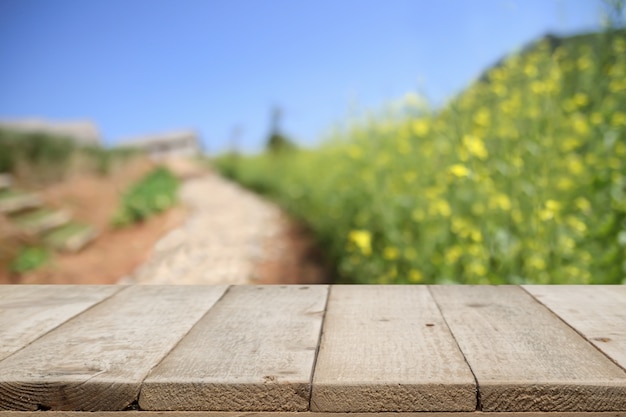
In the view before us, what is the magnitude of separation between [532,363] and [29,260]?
5289mm

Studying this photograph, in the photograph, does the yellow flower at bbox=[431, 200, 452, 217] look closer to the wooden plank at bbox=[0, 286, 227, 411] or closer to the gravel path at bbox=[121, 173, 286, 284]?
the wooden plank at bbox=[0, 286, 227, 411]

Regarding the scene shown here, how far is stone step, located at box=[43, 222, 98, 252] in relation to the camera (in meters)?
6.46

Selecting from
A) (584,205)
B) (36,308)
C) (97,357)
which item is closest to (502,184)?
(584,205)

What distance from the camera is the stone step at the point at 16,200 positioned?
654cm

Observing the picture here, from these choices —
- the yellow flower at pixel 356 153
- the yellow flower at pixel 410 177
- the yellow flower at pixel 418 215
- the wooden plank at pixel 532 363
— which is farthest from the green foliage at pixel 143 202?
the wooden plank at pixel 532 363

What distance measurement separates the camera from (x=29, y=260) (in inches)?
227

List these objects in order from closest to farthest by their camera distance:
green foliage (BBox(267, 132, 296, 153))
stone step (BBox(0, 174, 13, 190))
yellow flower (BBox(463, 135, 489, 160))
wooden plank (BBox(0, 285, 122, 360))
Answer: wooden plank (BBox(0, 285, 122, 360))
yellow flower (BBox(463, 135, 489, 160))
stone step (BBox(0, 174, 13, 190))
green foliage (BBox(267, 132, 296, 153))

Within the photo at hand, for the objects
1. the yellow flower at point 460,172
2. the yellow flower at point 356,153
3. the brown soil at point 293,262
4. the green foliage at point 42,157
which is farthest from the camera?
the green foliage at point 42,157

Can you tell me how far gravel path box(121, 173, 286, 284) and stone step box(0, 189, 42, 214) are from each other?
146 centimetres

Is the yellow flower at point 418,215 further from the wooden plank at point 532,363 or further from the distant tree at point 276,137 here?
the distant tree at point 276,137

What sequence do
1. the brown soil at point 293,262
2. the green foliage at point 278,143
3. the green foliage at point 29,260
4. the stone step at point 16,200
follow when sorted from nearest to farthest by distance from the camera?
the brown soil at point 293,262
the green foliage at point 29,260
the stone step at point 16,200
the green foliage at point 278,143

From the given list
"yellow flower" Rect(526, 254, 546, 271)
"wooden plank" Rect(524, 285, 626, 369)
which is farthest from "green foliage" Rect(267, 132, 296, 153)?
"wooden plank" Rect(524, 285, 626, 369)

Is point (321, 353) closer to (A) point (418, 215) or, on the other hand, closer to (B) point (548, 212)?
(B) point (548, 212)

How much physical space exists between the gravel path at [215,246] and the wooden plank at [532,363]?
11.8 ft
